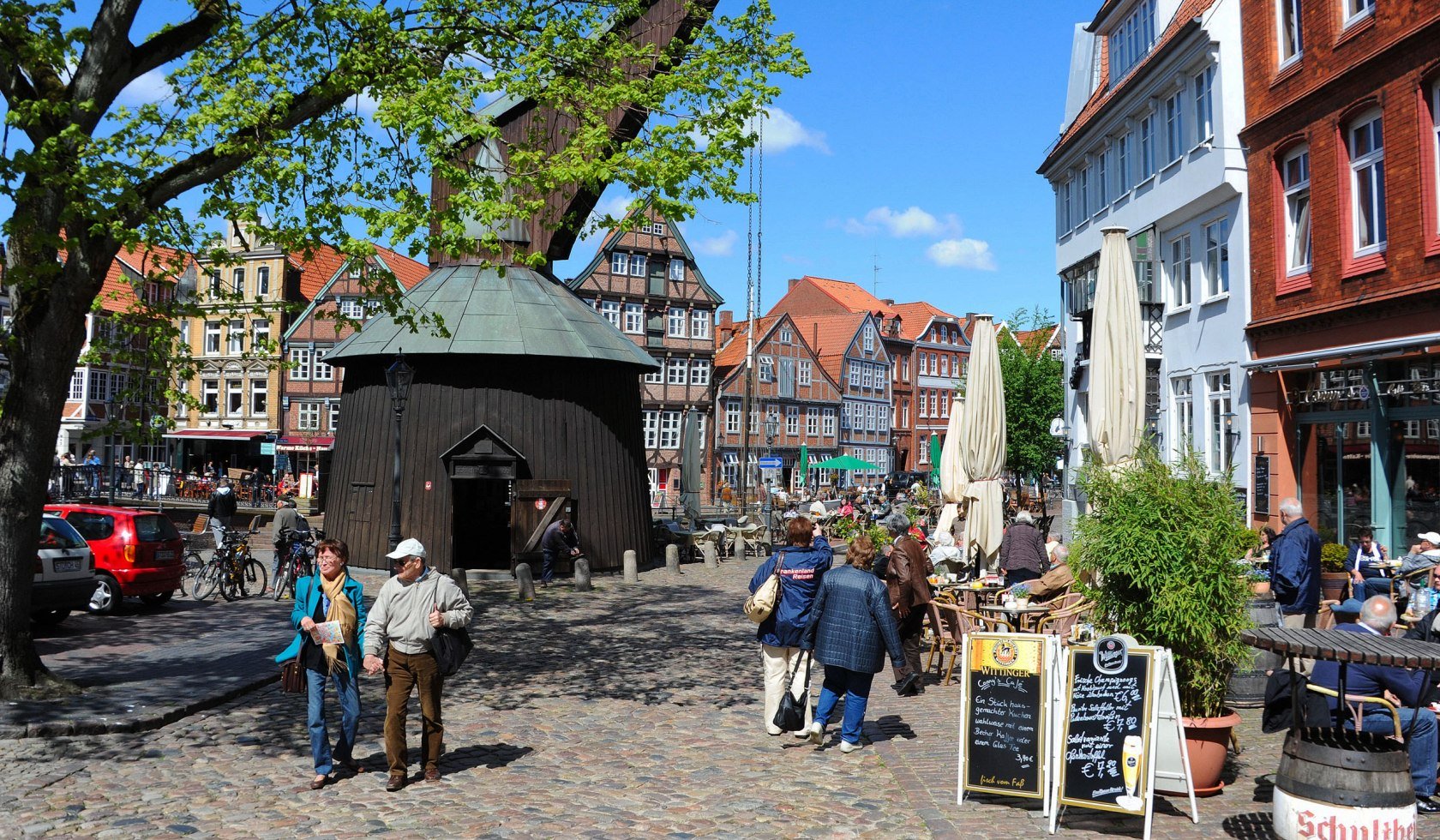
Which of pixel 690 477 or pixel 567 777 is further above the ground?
pixel 690 477

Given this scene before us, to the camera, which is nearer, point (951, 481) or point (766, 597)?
point (766, 597)

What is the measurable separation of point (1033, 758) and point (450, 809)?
3.49m

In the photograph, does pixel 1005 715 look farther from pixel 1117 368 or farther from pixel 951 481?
pixel 951 481

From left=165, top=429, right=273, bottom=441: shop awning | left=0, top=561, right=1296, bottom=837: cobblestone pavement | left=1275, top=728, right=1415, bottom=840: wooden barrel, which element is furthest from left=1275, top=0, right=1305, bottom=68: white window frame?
left=165, top=429, right=273, bottom=441: shop awning

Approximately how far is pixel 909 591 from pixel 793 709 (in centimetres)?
251

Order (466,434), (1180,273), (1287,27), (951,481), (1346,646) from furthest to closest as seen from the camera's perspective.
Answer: (466,434)
(1180,273)
(951,481)
(1287,27)
(1346,646)

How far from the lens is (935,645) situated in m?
11.8

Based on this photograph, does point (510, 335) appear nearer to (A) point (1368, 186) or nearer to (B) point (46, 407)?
(B) point (46, 407)

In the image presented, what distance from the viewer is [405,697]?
7488 mm

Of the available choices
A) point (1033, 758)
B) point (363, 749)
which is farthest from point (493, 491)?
point (1033, 758)

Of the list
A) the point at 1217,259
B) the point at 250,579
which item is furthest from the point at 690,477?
the point at 1217,259

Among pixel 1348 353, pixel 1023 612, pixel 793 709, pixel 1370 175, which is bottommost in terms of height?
pixel 793 709

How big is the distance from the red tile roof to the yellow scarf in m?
18.1

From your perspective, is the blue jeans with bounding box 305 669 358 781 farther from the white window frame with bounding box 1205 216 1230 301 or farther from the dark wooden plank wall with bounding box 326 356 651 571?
the white window frame with bounding box 1205 216 1230 301
